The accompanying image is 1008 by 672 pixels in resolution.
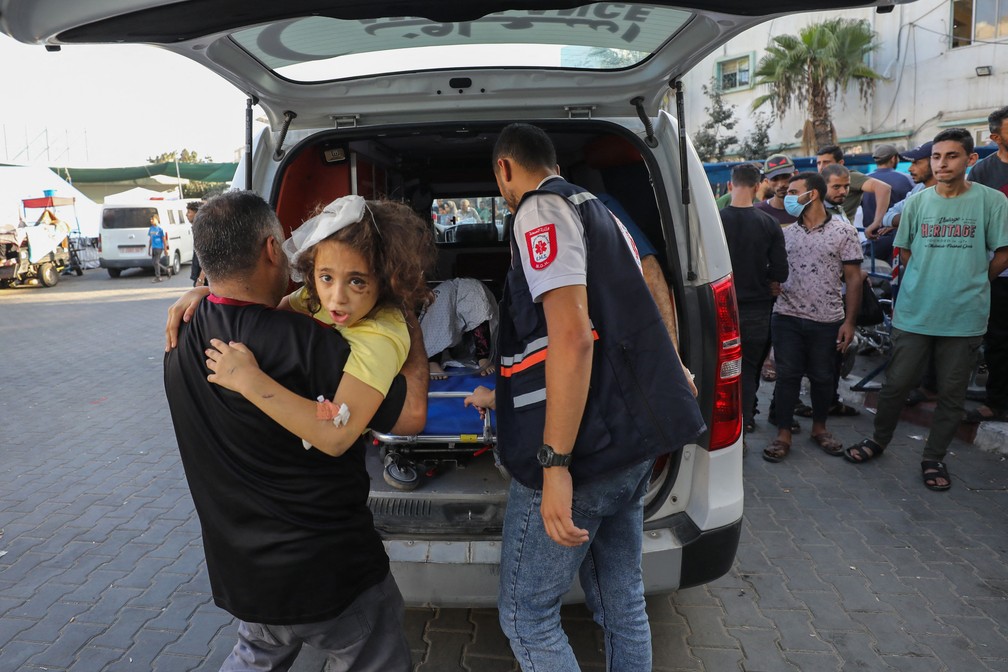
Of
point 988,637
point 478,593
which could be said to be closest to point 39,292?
point 478,593

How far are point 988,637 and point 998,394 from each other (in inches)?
115

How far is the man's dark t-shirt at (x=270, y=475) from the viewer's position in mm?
1609

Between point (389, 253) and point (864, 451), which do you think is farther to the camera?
point (864, 451)

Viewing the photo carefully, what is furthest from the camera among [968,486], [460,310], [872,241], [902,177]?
[902,177]

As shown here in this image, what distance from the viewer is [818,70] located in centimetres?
1969

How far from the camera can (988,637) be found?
9.21 ft

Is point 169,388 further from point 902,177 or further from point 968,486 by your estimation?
point 902,177

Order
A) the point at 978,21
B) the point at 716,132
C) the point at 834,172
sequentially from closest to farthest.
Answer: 1. the point at 834,172
2. the point at 978,21
3. the point at 716,132

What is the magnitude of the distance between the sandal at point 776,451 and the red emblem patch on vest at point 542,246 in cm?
364

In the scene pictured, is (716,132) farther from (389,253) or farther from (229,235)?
(229,235)

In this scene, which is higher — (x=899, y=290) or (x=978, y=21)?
(x=978, y=21)

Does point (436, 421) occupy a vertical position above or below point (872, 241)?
below

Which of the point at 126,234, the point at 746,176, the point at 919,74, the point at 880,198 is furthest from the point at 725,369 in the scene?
the point at 919,74

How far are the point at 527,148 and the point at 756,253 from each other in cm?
Answer: 318
